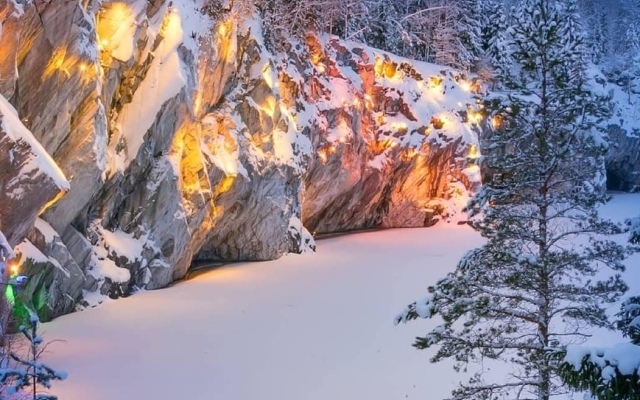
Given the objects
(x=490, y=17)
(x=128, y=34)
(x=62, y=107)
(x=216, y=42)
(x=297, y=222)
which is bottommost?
(x=297, y=222)

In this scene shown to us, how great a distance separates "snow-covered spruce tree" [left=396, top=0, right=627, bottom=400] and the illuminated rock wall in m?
2.89

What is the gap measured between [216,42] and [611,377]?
64.1 ft

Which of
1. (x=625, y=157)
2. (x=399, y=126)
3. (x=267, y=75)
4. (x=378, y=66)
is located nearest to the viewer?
(x=267, y=75)

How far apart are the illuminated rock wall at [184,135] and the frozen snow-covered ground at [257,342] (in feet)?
6.50

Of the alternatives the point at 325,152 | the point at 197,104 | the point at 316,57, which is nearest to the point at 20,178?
the point at 197,104

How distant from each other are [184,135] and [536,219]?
13.9 meters

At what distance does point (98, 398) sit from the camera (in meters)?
8.76

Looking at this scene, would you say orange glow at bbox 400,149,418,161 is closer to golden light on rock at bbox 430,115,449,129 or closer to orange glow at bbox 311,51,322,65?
golden light on rock at bbox 430,115,449,129

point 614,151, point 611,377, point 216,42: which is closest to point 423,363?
point 611,377

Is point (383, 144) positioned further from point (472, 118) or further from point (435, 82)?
point (472, 118)

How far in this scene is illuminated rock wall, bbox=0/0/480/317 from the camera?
12875 mm

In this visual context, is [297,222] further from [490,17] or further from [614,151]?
[614,151]

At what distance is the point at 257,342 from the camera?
12047mm

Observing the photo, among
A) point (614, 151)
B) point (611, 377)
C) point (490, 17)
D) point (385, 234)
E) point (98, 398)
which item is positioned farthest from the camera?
point (614, 151)
